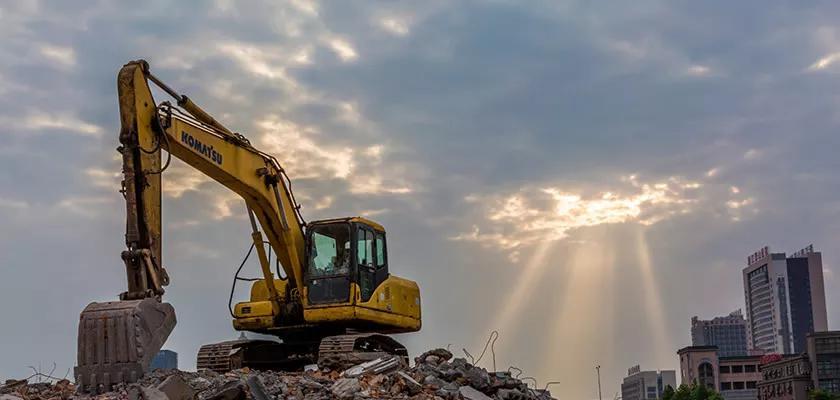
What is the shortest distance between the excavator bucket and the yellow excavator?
442 mm

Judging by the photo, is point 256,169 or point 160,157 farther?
point 256,169

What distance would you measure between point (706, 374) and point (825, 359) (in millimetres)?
48762

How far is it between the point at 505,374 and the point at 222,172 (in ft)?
21.2

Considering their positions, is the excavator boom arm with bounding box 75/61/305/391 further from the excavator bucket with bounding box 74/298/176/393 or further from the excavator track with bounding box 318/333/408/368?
the excavator track with bounding box 318/333/408/368

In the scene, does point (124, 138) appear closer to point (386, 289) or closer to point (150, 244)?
point (150, 244)

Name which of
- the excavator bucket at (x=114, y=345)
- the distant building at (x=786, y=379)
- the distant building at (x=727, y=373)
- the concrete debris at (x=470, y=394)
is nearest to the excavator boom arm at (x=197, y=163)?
the excavator bucket at (x=114, y=345)

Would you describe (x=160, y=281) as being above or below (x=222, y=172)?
below

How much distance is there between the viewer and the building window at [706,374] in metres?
168

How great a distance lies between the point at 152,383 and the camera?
13586mm

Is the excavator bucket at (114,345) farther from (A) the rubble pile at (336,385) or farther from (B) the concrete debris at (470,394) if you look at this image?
(B) the concrete debris at (470,394)

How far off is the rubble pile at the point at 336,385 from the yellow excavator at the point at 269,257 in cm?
113

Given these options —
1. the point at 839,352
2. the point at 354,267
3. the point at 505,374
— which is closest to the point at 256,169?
the point at 354,267

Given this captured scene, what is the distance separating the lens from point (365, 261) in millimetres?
20203

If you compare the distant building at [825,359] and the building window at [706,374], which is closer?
the distant building at [825,359]
